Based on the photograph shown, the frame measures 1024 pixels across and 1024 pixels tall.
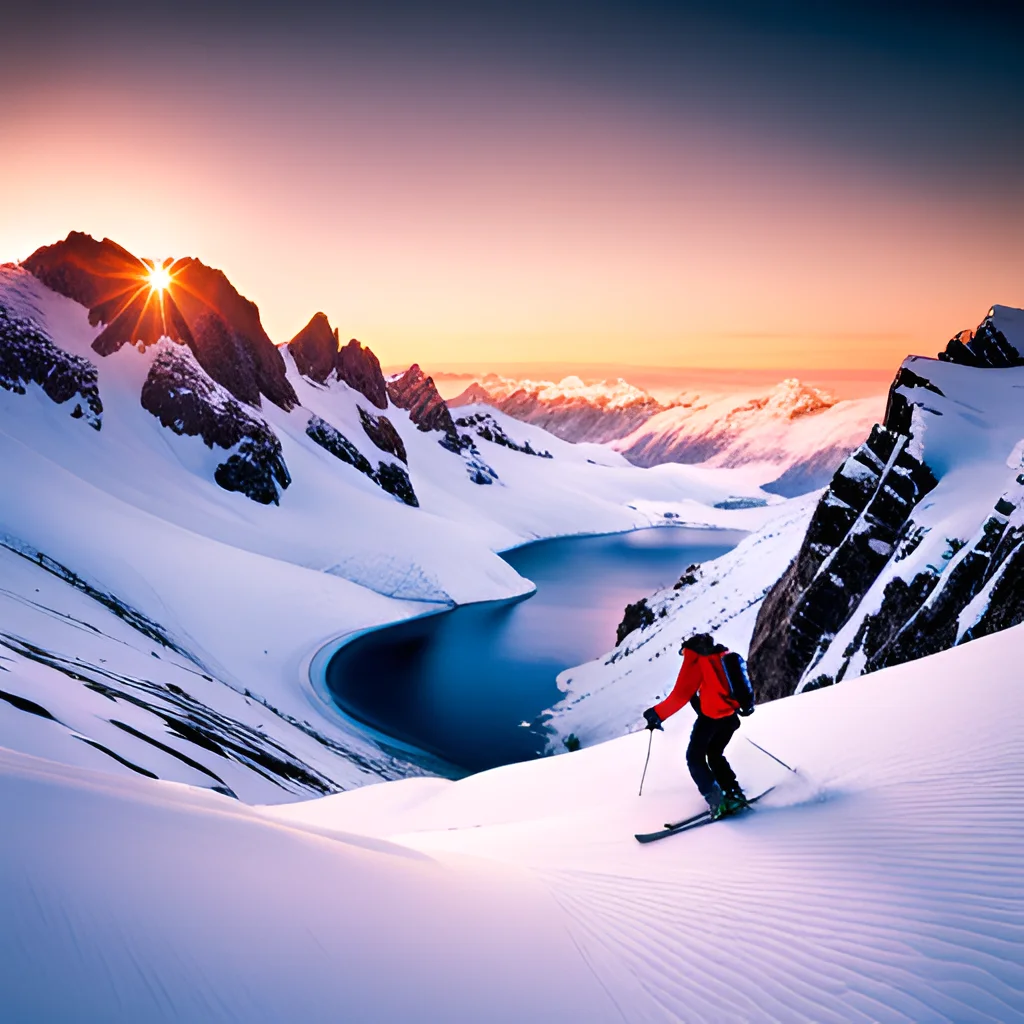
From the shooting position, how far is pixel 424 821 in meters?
11.4

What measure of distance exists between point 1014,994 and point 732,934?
1429mm

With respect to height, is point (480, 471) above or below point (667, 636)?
above

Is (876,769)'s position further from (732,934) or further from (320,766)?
(320,766)

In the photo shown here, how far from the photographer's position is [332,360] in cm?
11806

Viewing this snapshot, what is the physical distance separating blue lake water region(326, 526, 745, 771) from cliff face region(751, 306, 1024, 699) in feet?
46.2

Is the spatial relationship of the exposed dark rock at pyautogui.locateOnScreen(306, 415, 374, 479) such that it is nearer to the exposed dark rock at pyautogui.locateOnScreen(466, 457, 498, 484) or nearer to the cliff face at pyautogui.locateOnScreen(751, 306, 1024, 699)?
the exposed dark rock at pyautogui.locateOnScreen(466, 457, 498, 484)

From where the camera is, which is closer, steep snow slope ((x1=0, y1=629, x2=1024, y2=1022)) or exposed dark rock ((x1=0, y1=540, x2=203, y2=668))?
steep snow slope ((x1=0, y1=629, x2=1024, y2=1022))

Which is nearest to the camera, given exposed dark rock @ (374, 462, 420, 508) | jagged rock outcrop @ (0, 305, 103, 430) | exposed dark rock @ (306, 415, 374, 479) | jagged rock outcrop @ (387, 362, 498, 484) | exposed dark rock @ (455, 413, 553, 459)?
jagged rock outcrop @ (0, 305, 103, 430)

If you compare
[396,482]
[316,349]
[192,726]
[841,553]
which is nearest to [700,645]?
[192,726]

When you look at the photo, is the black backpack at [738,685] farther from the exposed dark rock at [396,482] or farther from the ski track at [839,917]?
the exposed dark rock at [396,482]

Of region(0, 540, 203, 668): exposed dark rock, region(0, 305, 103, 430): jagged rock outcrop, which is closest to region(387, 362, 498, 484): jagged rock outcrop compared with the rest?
region(0, 305, 103, 430): jagged rock outcrop

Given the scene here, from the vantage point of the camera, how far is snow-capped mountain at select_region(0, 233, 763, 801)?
16844 mm

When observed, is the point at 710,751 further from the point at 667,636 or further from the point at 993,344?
the point at 667,636

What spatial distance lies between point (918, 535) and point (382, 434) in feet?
309
